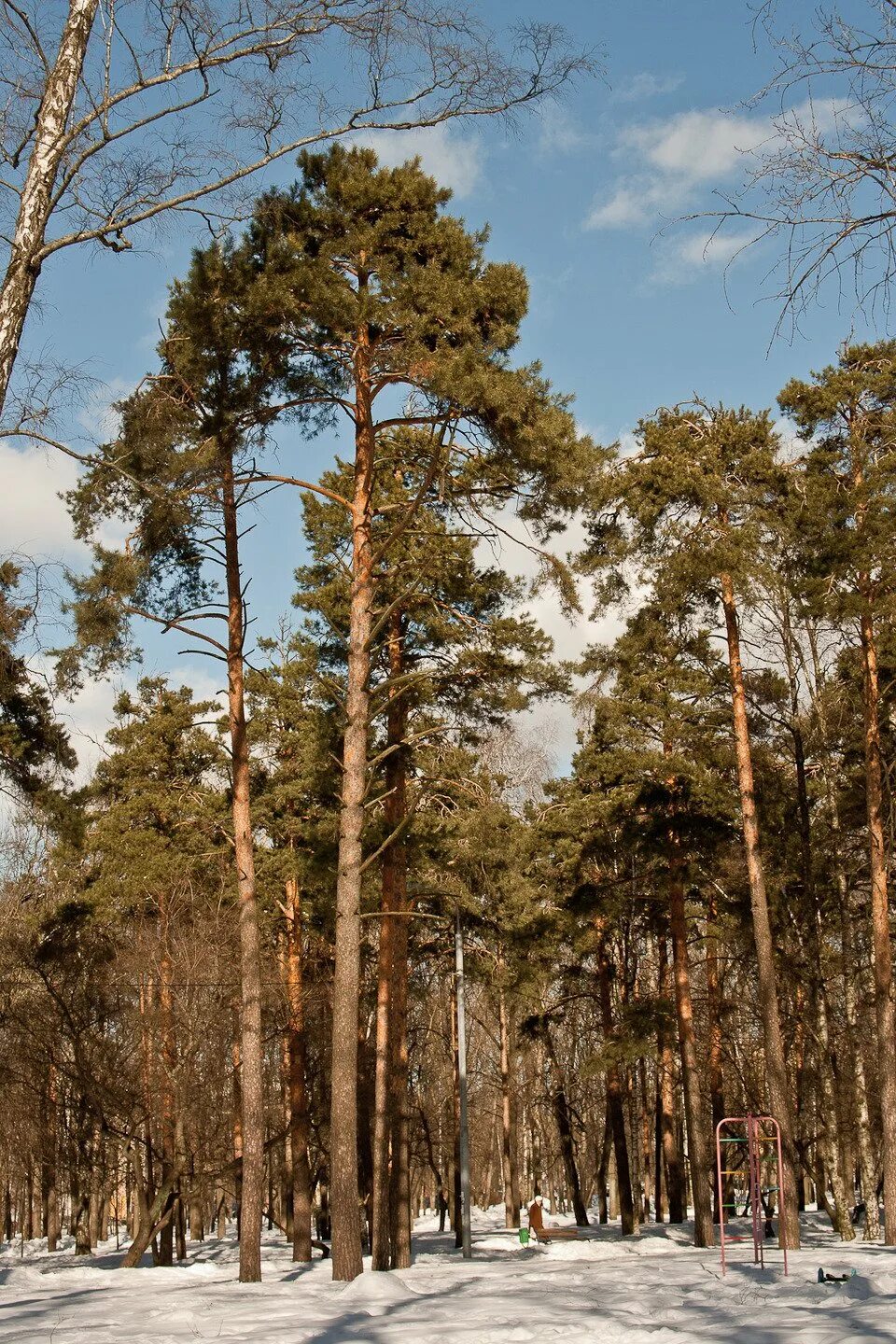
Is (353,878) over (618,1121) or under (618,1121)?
over

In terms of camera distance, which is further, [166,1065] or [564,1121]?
[564,1121]

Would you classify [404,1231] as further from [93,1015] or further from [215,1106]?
[93,1015]

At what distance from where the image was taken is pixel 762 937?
1902cm

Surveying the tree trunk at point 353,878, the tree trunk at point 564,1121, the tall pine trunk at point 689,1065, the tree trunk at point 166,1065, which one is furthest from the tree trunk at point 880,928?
the tree trunk at point 564,1121

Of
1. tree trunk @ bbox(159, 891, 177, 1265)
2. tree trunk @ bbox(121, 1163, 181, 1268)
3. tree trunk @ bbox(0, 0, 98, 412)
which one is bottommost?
tree trunk @ bbox(121, 1163, 181, 1268)

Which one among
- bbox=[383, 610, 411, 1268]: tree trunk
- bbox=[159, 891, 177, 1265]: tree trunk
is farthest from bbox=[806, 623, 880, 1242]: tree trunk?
bbox=[159, 891, 177, 1265]: tree trunk

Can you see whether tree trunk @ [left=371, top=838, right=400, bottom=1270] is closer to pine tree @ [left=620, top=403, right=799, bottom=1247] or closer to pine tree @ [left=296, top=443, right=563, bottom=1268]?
pine tree @ [left=296, top=443, right=563, bottom=1268]

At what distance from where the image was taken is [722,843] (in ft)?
80.3

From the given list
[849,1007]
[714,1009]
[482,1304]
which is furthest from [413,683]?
[714,1009]

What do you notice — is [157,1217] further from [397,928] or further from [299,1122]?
[397,928]

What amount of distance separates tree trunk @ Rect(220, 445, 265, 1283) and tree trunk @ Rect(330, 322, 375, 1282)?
68.5 inches

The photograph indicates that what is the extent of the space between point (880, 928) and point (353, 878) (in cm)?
986

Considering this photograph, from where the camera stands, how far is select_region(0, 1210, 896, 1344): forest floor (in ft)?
26.0

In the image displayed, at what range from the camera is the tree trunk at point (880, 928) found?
18.0 meters
